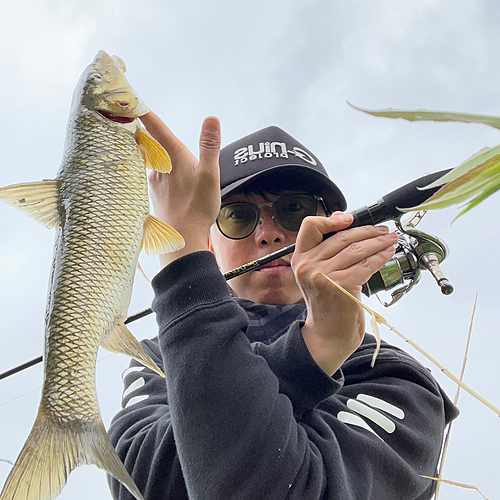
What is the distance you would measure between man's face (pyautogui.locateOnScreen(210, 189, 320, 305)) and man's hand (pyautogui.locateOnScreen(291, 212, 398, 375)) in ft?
2.60

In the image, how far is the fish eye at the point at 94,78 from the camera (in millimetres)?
1585

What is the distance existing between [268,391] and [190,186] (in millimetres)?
710

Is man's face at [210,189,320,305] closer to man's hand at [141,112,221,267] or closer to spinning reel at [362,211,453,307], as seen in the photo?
spinning reel at [362,211,453,307]

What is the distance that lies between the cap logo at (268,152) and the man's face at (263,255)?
25 centimetres

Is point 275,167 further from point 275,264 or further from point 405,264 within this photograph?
point 405,264

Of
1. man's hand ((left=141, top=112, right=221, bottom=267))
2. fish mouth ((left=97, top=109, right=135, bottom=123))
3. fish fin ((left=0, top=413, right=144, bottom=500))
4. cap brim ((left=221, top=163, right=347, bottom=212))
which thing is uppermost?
cap brim ((left=221, top=163, right=347, bottom=212))

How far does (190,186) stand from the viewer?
1.57 meters

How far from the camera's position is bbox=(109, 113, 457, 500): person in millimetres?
1285

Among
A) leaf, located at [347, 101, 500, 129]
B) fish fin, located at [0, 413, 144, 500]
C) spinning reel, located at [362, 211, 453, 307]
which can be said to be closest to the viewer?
leaf, located at [347, 101, 500, 129]

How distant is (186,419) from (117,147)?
82cm

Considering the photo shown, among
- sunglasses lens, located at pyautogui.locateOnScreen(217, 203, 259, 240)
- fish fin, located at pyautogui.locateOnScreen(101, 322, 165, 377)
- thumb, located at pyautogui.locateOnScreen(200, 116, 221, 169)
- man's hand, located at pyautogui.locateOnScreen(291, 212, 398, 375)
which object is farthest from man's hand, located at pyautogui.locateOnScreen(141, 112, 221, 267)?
sunglasses lens, located at pyautogui.locateOnScreen(217, 203, 259, 240)

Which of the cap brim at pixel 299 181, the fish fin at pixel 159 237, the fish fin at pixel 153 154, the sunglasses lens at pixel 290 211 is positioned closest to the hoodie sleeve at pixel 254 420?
the fish fin at pixel 159 237

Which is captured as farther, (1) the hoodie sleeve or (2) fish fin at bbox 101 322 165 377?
(1) the hoodie sleeve

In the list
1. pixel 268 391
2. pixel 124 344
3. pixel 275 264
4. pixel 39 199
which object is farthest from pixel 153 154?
pixel 275 264
